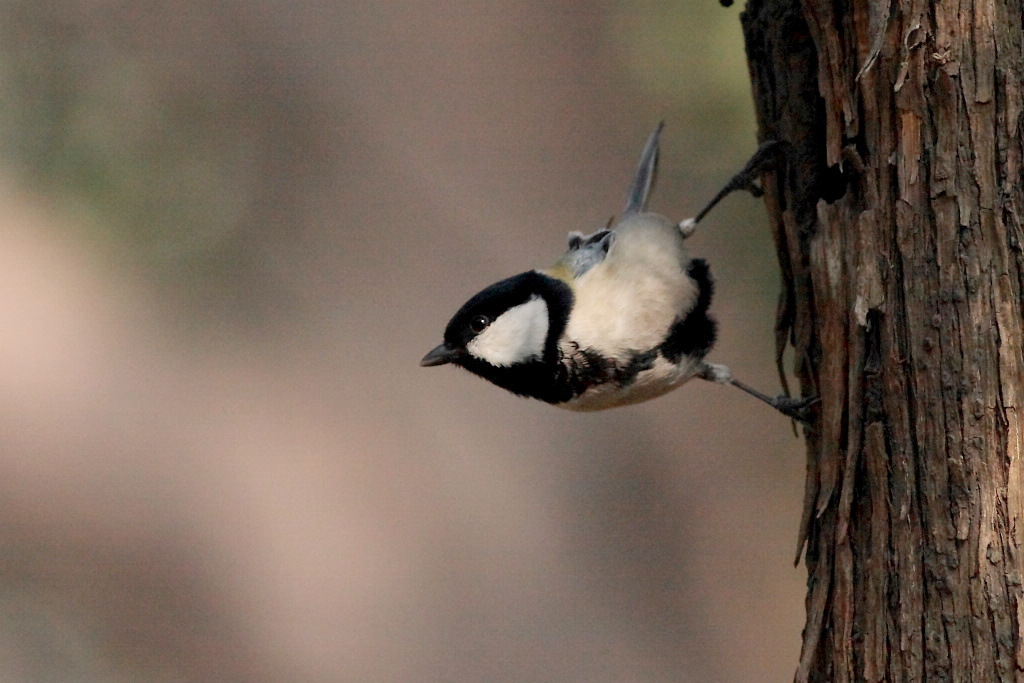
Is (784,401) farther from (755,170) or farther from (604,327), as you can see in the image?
(755,170)

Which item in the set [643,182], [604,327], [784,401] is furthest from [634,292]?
[643,182]

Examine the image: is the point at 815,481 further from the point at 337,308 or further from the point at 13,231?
the point at 13,231

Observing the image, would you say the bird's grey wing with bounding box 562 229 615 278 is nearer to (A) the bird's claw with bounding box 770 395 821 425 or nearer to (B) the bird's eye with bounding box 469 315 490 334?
(B) the bird's eye with bounding box 469 315 490 334

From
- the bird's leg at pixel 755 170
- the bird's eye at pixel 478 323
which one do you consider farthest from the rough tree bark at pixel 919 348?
the bird's eye at pixel 478 323

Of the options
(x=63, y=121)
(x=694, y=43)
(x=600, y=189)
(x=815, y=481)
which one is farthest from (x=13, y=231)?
(x=815, y=481)

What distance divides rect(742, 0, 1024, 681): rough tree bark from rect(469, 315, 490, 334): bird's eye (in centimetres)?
80

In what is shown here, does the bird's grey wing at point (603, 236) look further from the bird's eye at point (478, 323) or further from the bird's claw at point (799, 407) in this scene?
the bird's claw at point (799, 407)

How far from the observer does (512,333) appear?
2.27 m

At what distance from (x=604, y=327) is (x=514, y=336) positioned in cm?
23

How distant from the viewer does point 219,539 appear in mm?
4629

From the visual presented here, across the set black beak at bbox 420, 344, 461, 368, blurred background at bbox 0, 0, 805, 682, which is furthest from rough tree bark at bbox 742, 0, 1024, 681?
blurred background at bbox 0, 0, 805, 682

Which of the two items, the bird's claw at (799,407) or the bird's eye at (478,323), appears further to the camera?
the bird's eye at (478,323)

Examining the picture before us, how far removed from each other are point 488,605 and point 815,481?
3.20 m

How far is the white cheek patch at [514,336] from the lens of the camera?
7.38 ft
